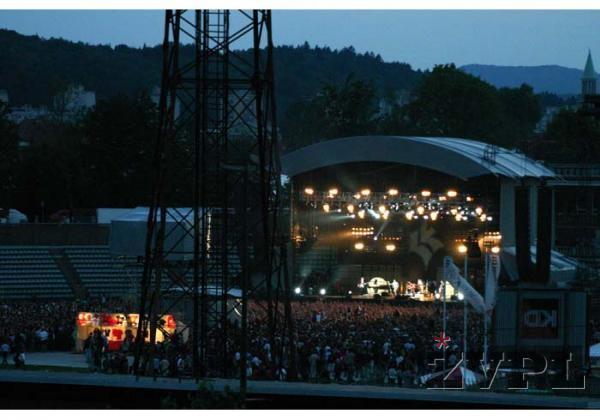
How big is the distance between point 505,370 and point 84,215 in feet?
122

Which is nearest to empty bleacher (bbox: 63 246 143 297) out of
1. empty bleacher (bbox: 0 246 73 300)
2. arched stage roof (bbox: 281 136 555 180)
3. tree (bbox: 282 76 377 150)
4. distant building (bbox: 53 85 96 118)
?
empty bleacher (bbox: 0 246 73 300)

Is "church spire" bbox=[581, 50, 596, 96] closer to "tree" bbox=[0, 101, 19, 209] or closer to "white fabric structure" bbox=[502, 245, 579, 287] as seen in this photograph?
"tree" bbox=[0, 101, 19, 209]

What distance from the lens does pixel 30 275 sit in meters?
47.1

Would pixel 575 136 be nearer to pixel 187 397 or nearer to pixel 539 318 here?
pixel 539 318

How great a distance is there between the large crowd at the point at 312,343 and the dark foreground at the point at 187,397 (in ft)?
27.7

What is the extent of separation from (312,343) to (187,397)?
576 inches

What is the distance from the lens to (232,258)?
49.2 m

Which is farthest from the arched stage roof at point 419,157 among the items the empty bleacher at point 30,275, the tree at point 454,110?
the tree at point 454,110

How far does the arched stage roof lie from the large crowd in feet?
18.5

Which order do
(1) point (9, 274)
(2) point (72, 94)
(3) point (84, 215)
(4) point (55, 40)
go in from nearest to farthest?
(1) point (9, 274), (3) point (84, 215), (2) point (72, 94), (4) point (55, 40)

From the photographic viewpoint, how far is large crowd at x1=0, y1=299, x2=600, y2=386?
27016 mm

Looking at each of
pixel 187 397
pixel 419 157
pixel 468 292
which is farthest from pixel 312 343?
pixel 419 157

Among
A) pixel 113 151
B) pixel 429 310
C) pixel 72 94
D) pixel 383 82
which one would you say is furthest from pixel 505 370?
pixel 383 82

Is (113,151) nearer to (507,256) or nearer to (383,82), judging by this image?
(507,256)
